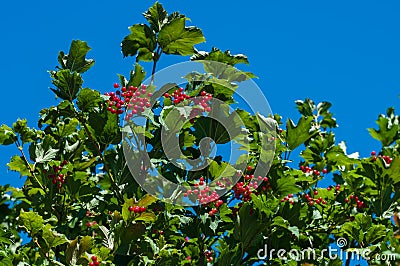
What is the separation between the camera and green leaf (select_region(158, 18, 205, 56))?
13.6 ft

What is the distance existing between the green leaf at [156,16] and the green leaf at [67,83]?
0.66 meters

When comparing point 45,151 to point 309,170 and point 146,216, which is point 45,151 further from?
point 309,170

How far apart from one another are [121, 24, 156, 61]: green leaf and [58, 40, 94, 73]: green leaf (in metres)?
0.26

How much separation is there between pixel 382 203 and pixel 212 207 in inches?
51.1

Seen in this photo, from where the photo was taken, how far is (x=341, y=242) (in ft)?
14.6

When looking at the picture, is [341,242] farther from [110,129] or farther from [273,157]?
[110,129]

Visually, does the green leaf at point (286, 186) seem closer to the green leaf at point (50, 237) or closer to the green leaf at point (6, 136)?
the green leaf at point (50, 237)

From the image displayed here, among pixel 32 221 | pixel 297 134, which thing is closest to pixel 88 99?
pixel 32 221

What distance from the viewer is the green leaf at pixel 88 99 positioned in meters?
3.94

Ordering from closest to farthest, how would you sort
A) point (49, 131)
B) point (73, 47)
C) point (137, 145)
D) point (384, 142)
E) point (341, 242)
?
1. point (137, 145)
2. point (73, 47)
3. point (341, 242)
4. point (49, 131)
5. point (384, 142)

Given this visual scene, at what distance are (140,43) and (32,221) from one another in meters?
1.39

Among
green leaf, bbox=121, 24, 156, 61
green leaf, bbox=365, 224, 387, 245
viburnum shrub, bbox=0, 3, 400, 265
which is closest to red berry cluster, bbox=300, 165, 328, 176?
viburnum shrub, bbox=0, 3, 400, 265

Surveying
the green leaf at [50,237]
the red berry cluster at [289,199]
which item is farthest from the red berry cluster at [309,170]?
the green leaf at [50,237]

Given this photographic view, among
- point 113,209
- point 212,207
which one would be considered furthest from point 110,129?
point 212,207
